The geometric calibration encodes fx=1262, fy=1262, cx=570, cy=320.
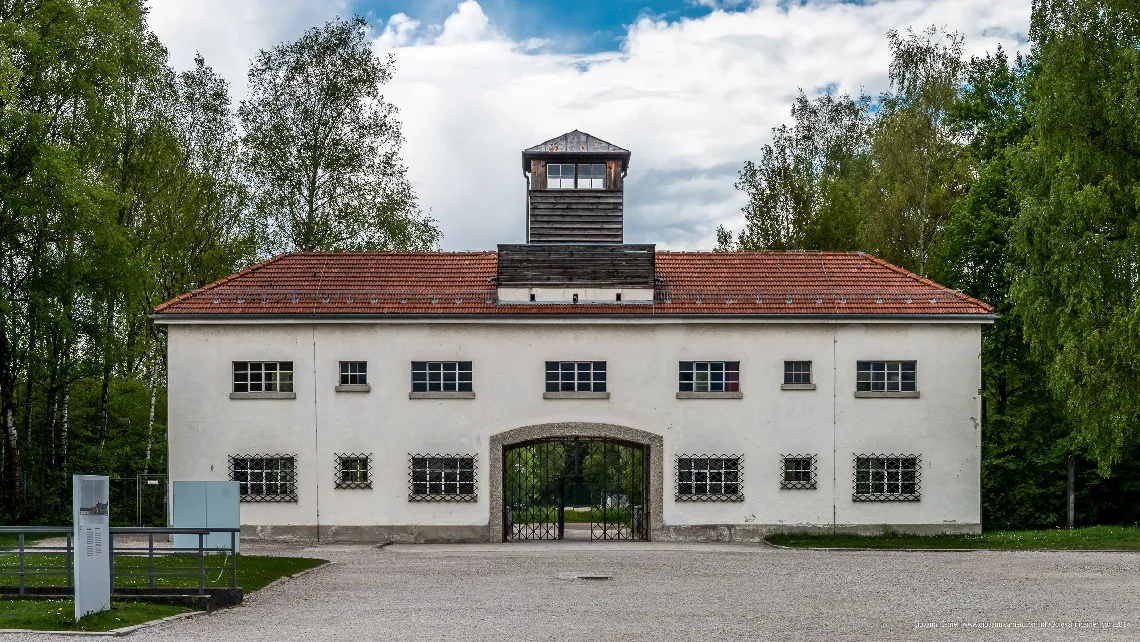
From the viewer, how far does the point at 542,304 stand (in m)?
30.9

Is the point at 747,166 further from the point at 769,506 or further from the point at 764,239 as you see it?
the point at 769,506

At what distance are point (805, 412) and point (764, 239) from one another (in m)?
16.7

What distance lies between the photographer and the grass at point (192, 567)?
60.7ft

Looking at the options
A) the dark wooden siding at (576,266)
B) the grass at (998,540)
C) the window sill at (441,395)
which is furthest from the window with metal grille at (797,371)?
the window sill at (441,395)

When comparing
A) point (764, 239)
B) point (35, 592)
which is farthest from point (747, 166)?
point (35, 592)

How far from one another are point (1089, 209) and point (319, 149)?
24459 millimetres

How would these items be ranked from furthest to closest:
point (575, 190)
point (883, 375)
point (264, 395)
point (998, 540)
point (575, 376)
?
point (575, 190)
point (883, 375)
point (575, 376)
point (264, 395)
point (998, 540)

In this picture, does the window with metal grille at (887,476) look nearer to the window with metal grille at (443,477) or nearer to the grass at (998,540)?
the grass at (998,540)

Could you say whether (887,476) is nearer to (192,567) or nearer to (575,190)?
(575,190)

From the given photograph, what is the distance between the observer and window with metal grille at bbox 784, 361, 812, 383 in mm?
30625

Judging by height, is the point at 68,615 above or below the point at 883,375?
below

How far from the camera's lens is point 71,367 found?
109 feet

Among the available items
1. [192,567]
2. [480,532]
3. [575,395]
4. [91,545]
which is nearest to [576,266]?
[575,395]

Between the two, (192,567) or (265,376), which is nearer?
(192,567)
